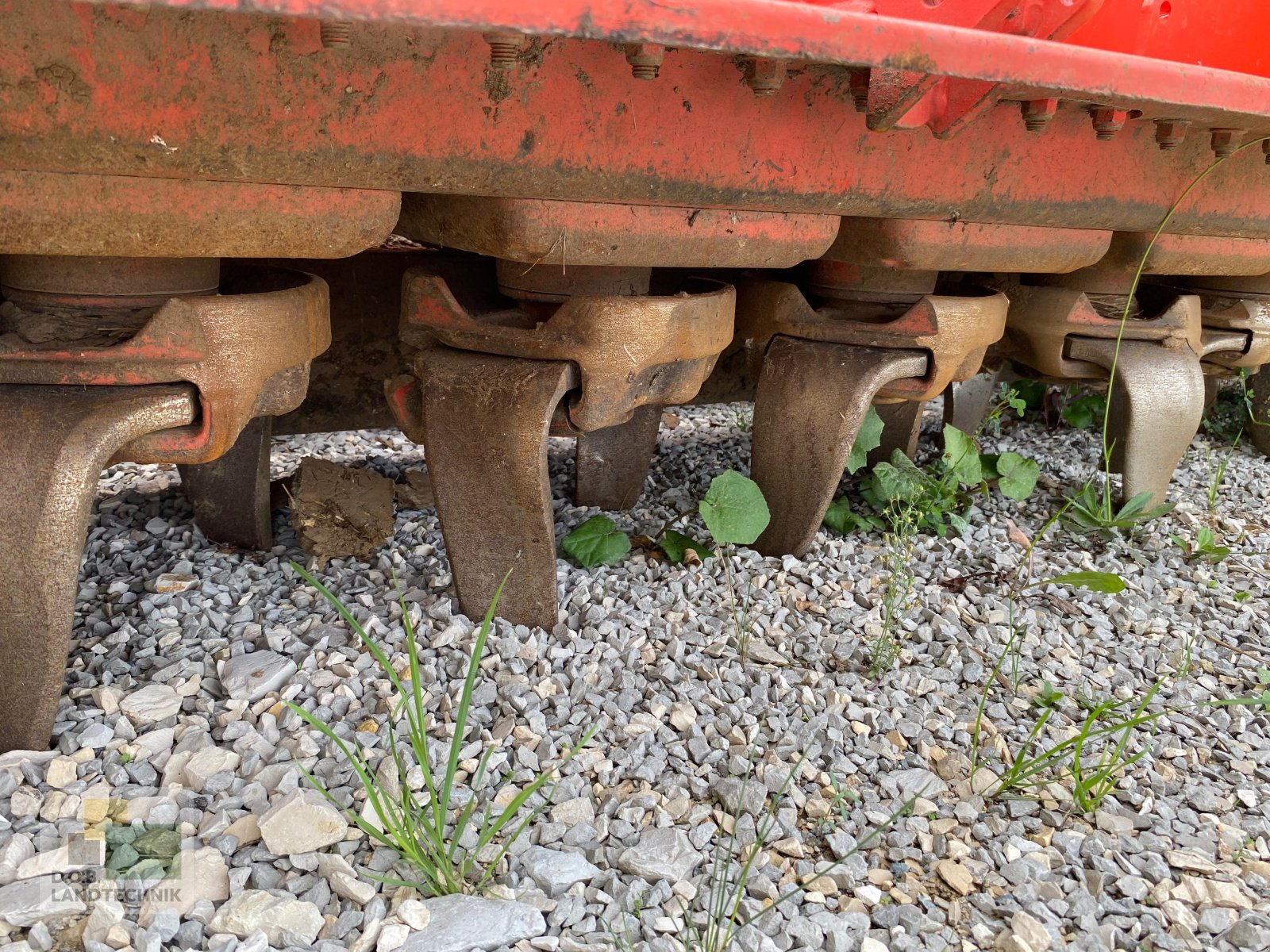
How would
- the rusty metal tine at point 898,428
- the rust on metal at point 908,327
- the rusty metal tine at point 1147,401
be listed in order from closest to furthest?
the rust on metal at point 908,327 → the rusty metal tine at point 1147,401 → the rusty metal tine at point 898,428

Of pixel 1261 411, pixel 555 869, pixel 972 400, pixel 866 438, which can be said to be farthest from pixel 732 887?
pixel 1261 411

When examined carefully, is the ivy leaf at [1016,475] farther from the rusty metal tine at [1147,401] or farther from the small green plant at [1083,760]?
the small green plant at [1083,760]

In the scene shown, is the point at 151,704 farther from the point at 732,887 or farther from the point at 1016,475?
the point at 1016,475

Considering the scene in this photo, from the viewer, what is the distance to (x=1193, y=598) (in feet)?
6.79

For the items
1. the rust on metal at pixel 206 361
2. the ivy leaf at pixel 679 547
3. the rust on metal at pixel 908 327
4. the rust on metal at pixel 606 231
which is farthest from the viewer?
the ivy leaf at pixel 679 547

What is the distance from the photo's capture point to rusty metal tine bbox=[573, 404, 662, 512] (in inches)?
88.2

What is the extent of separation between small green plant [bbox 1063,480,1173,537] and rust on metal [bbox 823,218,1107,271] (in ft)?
→ 2.12

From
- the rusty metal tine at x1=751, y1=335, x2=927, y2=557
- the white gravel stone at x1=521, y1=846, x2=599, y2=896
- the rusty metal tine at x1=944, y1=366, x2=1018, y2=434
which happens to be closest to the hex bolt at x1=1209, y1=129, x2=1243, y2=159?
the rusty metal tine at x1=751, y1=335, x2=927, y2=557

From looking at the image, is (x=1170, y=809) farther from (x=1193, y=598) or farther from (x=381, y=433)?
(x=381, y=433)

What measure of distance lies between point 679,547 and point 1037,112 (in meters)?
0.98

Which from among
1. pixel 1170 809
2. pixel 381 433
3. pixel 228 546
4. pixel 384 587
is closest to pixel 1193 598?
pixel 1170 809

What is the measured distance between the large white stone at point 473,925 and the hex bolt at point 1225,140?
4.77 ft

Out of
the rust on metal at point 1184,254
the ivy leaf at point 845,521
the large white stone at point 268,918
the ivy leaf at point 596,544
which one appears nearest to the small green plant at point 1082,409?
the rust on metal at point 1184,254

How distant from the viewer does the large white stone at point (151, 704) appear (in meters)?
1.39
